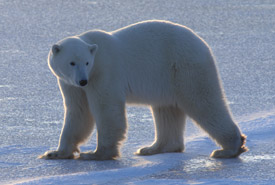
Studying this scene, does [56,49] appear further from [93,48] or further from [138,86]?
[138,86]

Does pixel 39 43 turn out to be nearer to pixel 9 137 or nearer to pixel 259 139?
pixel 9 137

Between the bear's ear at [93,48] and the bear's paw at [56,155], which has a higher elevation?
the bear's ear at [93,48]

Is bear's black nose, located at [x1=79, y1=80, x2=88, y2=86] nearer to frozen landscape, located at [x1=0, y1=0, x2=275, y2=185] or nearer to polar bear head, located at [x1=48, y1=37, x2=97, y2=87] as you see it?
polar bear head, located at [x1=48, y1=37, x2=97, y2=87]

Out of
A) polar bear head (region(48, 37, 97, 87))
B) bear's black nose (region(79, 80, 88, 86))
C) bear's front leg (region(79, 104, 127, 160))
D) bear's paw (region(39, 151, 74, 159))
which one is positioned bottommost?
bear's paw (region(39, 151, 74, 159))

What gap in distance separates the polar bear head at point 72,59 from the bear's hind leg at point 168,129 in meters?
0.73

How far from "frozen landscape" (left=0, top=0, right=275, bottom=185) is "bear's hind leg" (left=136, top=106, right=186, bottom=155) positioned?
118 millimetres

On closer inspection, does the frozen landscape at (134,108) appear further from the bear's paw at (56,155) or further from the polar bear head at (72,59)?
the polar bear head at (72,59)

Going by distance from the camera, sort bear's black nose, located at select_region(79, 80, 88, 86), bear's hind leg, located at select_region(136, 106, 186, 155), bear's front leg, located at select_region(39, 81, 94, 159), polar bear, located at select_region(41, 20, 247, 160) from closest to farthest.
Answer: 1. bear's black nose, located at select_region(79, 80, 88, 86)
2. polar bear, located at select_region(41, 20, 247, 160)
3. bear's front leg, located at select_region(39, 81, 94, 159)
4. bear's hind leg, located at select_region(136, 106, 186, 155)

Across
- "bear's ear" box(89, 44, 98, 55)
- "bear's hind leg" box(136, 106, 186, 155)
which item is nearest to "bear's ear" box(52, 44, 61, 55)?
"bear's ear" box(89, 44, 98, 55)

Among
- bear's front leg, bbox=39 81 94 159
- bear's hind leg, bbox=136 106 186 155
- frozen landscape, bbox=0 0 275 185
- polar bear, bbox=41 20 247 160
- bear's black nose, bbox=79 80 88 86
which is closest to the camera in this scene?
frozen landscape, bbox=0 0 275 185

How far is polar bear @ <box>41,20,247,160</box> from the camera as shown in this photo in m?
3.88

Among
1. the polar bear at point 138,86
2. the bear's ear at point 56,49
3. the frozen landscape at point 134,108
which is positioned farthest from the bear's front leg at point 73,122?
the bear's ear at point 56,49

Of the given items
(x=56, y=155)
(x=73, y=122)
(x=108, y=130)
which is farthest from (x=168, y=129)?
(x=56, y=155)

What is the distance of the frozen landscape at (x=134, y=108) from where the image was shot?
348 cm
